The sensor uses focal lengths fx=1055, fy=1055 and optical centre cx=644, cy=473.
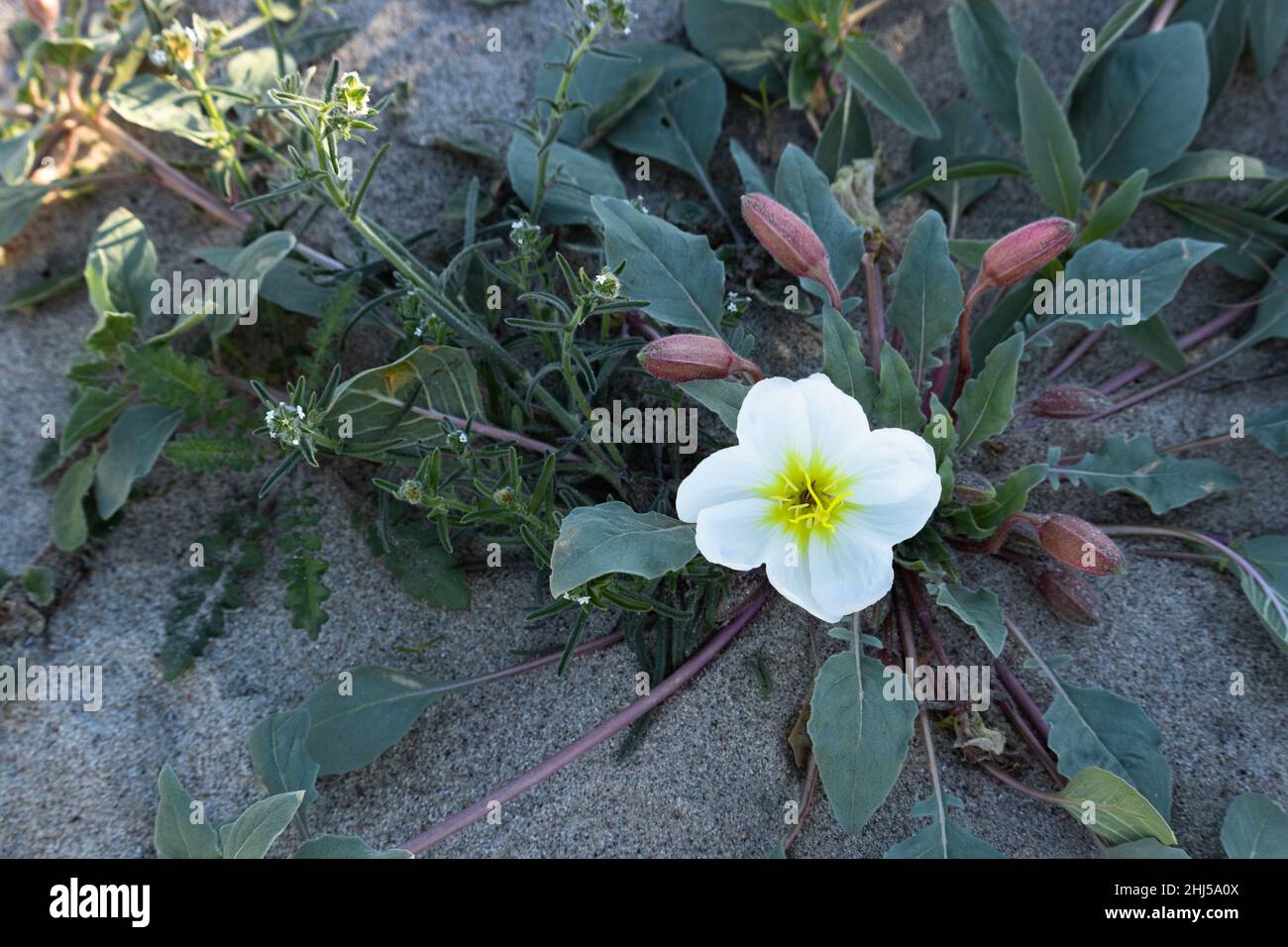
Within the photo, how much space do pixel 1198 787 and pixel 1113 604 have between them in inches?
13.2

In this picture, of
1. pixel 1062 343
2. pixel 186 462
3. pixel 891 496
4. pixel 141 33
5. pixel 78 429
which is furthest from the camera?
pixel 141 33

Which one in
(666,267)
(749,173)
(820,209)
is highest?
(749,173)

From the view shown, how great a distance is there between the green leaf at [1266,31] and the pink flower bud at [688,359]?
161 cm

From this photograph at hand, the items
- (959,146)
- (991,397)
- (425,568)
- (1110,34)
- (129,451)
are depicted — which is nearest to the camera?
(991,397)

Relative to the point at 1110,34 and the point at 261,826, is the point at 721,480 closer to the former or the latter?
the point at 261,826

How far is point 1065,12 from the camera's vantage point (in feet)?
8.24

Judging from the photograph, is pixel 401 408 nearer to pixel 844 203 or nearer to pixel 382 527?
pixel 382 527

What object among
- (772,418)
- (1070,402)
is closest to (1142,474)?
(1070,402)

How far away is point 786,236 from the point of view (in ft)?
5.65

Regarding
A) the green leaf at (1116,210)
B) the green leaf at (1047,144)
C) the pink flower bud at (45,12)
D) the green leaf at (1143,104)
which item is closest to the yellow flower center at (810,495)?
the green leaf at (1116,210)

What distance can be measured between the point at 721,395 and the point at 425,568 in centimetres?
65

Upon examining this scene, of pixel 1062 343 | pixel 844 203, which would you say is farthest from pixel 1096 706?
pixel 844 203

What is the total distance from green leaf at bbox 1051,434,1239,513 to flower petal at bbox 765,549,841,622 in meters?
0.62

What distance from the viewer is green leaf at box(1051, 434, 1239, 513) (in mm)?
1812
